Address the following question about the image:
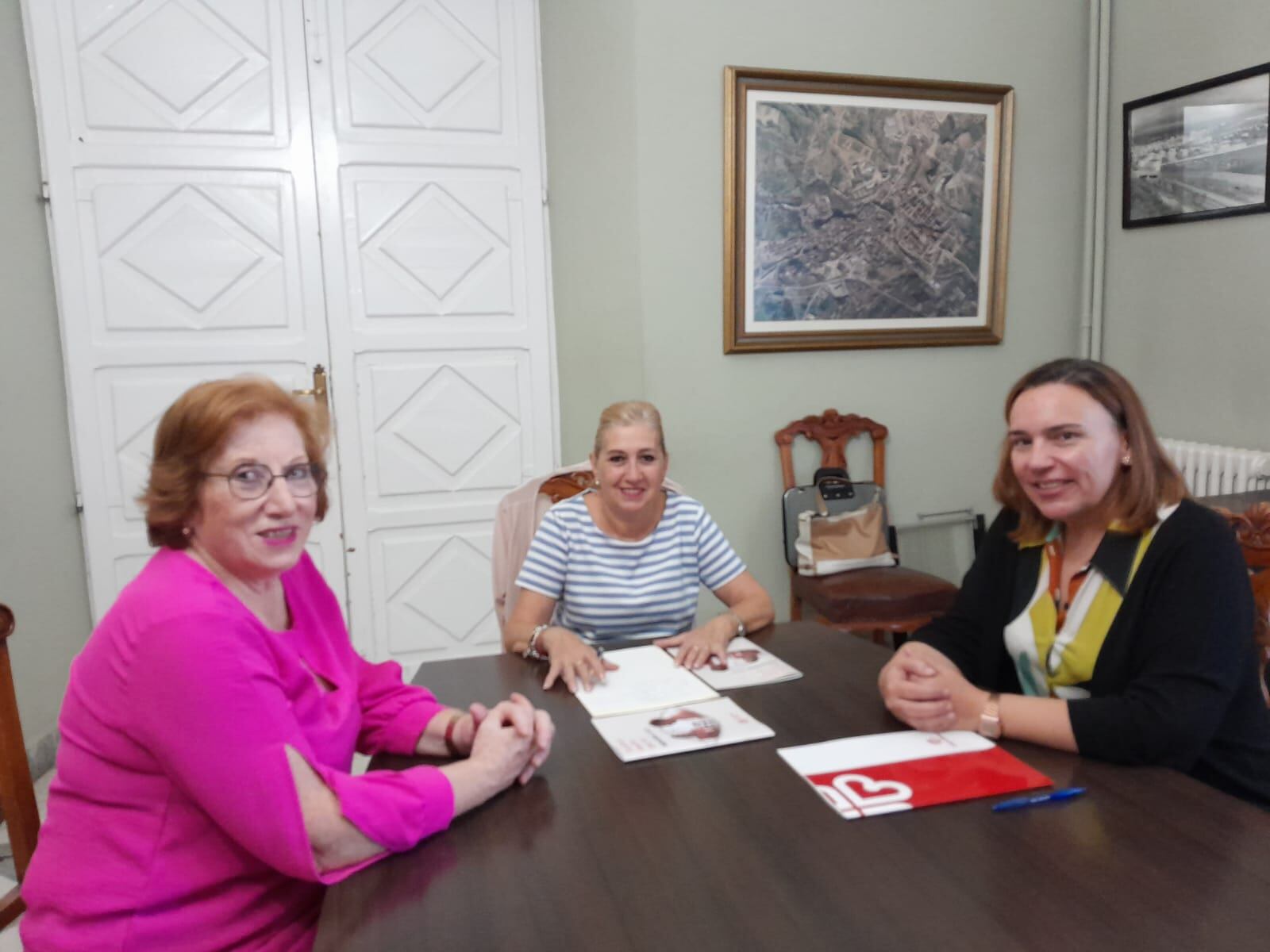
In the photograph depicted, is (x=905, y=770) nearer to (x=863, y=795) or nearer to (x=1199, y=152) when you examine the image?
(x=863, y=795)

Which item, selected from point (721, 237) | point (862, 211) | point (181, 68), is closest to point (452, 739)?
point (721, 237)

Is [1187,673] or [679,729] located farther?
[679,729]

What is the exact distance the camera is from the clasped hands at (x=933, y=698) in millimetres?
1295

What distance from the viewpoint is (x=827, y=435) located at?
11.5 feet

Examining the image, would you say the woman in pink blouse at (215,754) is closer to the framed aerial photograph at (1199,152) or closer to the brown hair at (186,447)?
the brown hair at (186,447)

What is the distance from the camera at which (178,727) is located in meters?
0.99

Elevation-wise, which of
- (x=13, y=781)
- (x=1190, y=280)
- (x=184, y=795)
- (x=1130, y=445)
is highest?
(x=1190, y=280)

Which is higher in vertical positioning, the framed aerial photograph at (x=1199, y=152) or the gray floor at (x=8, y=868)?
the framed aerial photograph at (x=1199, y=152)

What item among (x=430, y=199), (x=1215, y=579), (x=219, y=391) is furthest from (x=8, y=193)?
(x=1215, y=579)

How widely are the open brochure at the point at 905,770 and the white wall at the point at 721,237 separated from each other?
2166mm

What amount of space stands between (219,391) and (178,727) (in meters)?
0.43

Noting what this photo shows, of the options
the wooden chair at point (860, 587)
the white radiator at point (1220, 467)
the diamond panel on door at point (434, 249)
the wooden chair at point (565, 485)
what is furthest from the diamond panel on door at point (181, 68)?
the white radiator at point (1220, 467)

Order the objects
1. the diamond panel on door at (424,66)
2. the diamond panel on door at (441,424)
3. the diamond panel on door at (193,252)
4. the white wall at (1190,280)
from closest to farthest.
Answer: the white wall at (1190,280)
the diamond panel on door at (193,252)
the diamond panel on door at (424,66)
the diamond panel on door at (441,424)

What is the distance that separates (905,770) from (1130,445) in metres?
0.65
